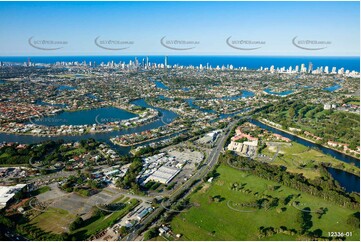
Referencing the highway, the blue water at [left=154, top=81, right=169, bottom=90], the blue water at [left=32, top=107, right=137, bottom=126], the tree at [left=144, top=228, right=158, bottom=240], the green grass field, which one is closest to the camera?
the tree at [left=144, top=228, right=158, bottom=240]

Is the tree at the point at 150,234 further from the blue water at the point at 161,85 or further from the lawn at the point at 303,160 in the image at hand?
the blue water at the point at 161,85

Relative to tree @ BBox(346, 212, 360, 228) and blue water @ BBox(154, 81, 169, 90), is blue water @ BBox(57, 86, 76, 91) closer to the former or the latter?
blue water @ BBox(154, 81, 169, 90)

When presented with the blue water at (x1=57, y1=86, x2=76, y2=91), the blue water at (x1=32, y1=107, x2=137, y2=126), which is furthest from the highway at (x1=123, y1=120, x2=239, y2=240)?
the blue water at (x1=57, y1=86, x2=76, y2=91)

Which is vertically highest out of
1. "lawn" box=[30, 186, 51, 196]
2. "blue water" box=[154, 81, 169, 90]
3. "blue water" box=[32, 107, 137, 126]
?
"blue water" box=[154, 81, 169, 90]

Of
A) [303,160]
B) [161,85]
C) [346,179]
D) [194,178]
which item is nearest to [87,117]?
[194,178]

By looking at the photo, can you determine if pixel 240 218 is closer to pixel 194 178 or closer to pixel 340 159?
pixel 194 178

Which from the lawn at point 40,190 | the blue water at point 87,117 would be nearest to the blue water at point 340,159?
the blue water at point 87,117

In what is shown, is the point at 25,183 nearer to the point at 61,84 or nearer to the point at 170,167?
the point at 170,167
